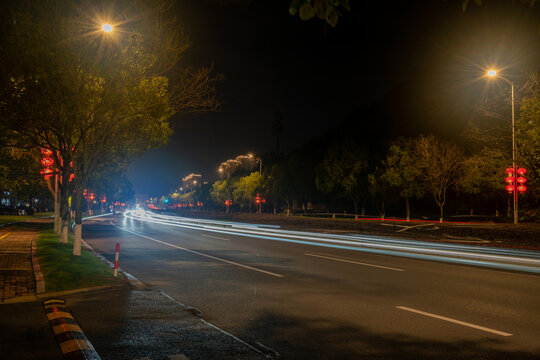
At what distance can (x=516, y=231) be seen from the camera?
20.3 metres

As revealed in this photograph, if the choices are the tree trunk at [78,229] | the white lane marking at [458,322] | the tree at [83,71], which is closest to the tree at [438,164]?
the tree at [83,71]

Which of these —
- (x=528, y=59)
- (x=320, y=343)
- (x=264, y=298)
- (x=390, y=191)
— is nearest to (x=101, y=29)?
(x=264, y=298)

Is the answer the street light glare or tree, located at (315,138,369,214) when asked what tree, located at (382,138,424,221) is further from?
the street light glare

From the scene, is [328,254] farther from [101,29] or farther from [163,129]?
[101,29]

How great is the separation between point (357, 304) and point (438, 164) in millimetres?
37863

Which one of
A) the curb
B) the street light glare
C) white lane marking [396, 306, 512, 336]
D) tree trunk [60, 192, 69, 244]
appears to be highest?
the street light glare

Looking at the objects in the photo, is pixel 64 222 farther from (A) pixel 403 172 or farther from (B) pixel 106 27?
(A) pixel 403 172

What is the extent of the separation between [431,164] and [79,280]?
127 ft

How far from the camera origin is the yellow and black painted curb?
5.48 meters

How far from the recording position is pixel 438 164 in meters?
42.8

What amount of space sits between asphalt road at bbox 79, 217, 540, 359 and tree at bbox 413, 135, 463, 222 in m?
29.2

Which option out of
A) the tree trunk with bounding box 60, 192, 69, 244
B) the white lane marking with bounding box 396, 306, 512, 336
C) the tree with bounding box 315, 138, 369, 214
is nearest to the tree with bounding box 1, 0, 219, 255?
the tree trunk with bounding box 60, 192, 69, 244

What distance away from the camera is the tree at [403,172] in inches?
1858

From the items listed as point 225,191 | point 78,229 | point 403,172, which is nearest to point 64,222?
point 78,229
